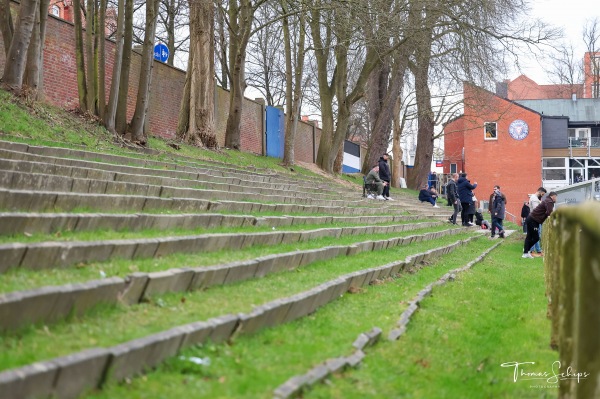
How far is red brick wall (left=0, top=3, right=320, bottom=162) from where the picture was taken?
62.1ft

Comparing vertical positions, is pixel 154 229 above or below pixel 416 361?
above

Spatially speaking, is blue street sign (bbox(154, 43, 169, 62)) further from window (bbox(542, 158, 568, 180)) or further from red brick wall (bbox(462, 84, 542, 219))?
window (bbox(542, 158, 568, 180))

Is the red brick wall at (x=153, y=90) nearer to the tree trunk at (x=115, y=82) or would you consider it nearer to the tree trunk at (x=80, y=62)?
the tree trunk at (x=80, y=62)

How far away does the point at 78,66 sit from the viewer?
724 inches

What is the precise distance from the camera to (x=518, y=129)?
57469 millimetres

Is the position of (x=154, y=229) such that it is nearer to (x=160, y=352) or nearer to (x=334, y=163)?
(x=160, y=352)

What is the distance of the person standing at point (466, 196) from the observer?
21656mm

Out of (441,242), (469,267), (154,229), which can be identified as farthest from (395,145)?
(154,229)

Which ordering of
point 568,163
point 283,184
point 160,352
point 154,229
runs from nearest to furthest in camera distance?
1. point 160,352
2. point 154,229
3. point 283,184
4. point 568,163

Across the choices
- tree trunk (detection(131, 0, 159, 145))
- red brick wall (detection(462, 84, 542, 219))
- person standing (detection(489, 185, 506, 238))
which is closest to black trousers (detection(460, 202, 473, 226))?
person standing (detection(489, 185, 506, 238))

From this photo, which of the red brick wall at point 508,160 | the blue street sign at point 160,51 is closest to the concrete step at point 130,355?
the blue street sign at point 160,51

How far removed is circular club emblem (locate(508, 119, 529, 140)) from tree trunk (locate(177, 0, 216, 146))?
129 ft

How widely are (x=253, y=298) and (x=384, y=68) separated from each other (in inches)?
1152

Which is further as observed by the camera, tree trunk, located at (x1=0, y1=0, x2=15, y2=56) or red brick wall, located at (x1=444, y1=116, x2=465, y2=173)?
red brick wall, located at (x1=444, y1=116, x2=465, y2=173)
